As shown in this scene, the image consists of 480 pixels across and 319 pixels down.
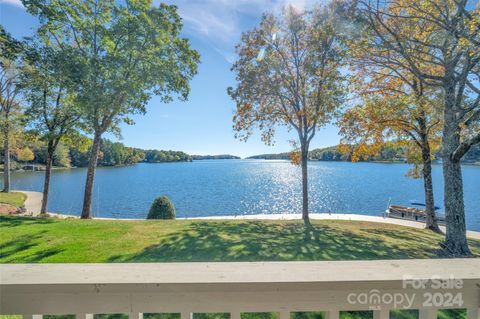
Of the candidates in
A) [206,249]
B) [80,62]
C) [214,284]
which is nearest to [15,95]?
[80,62]

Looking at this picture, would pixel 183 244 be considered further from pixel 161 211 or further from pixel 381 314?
pixel 161 211

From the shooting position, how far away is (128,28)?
9.98 metres

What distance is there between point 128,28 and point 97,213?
18448 mm

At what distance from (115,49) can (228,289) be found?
1177 cm

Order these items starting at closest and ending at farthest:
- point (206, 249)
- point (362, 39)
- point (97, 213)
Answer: point (206, 249), point (362, 39), point (97, 213)

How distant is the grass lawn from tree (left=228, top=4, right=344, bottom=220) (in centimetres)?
421

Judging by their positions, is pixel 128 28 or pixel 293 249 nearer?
pixel 293 249

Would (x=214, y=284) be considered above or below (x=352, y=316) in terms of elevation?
above

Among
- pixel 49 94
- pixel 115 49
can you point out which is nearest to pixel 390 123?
pixel 115 49

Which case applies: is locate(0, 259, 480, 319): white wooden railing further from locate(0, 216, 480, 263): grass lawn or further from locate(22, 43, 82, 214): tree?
locate(22, 43, 82, 214): tree

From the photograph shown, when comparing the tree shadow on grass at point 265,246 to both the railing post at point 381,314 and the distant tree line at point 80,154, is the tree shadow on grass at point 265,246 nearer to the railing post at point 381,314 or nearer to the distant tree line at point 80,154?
the railing post at point 381,314

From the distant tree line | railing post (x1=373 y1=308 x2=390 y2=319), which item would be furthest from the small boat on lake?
the distant tree line

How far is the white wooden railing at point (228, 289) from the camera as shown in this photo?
1014mm

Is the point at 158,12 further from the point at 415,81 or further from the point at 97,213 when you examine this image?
the point at 97,213
